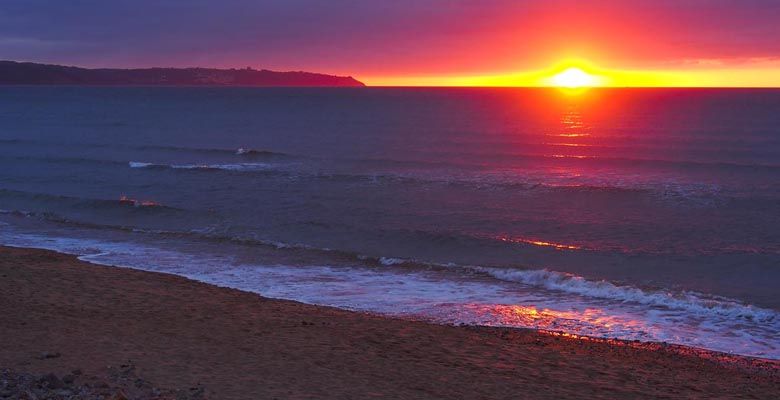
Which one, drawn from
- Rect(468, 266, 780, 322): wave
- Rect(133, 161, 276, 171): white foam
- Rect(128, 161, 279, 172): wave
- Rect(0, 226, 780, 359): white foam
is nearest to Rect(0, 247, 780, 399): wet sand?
Rect(0, 226, 780, 359): white foam

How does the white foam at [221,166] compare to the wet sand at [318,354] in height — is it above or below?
below

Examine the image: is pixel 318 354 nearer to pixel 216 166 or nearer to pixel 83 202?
pixel 83 202

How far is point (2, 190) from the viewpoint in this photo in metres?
32.6

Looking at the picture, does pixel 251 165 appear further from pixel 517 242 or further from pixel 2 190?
pixel 517 242

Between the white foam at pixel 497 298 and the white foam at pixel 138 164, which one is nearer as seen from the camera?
the white foam at pixel 497 298

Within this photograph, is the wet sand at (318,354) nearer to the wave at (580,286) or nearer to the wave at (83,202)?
the wave at (580,286)

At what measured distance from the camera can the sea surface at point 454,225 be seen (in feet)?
52.2

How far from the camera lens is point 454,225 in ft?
81.4

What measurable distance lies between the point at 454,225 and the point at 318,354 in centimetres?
1390

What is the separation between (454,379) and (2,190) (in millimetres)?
28758

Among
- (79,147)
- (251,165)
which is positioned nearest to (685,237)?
(251,165)

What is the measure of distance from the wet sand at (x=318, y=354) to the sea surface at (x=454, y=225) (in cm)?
145

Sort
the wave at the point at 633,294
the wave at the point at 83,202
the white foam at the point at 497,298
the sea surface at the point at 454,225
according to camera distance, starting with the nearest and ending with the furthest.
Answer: the white foam at the point at 497,298, the wave at the point at 633,294, the sea surface at the point at 454,225, the wave at the point at 83,202

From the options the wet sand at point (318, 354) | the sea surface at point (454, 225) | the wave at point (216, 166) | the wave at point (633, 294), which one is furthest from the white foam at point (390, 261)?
the wave at point (216, 166)
